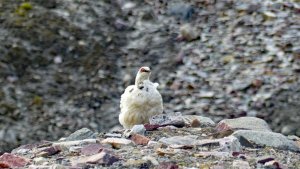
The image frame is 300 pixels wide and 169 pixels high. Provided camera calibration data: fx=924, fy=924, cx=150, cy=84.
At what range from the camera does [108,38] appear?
1786 centimetres

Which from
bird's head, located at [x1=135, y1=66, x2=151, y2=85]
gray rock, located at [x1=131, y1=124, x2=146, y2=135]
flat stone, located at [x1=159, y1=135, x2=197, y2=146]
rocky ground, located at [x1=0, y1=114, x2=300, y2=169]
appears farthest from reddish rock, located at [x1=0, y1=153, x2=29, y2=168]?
bird's head, located at [x1=135, y1=66, x2=151, y2=85]

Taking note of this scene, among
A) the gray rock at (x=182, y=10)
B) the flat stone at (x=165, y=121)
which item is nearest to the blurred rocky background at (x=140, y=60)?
the gray rock at (x=182, y=10)

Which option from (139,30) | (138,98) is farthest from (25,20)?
(138,98)

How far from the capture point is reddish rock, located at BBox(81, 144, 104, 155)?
9.08m

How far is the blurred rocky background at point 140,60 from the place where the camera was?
15.7 m

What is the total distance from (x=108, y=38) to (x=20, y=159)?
9.06 metres

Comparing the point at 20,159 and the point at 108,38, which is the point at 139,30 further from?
the point at 20,159

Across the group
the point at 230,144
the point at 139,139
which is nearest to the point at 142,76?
the point at 139,139

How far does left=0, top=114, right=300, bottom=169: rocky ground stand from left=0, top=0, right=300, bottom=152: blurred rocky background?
177 inches

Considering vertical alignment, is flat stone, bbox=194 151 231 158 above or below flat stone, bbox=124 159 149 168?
below

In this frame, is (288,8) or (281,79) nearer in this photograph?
(281,79)

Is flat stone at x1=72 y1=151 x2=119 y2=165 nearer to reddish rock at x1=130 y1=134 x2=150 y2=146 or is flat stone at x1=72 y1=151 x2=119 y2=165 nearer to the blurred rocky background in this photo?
reddish rock at x1=130 y1=134 x2=150 y2=146

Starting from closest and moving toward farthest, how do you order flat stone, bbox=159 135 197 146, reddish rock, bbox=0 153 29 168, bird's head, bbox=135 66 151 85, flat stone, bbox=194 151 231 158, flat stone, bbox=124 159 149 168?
1. flat stone, bbox=124 159 149 168
2. reddish rock, bbox=0 153 29 168
3. flat stone, bbox=194 151 231 158
4. flat stone, bbox=159 135 197 146
5. bird's head, bbox=135 66 151 85

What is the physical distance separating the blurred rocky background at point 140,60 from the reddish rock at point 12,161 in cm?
598
